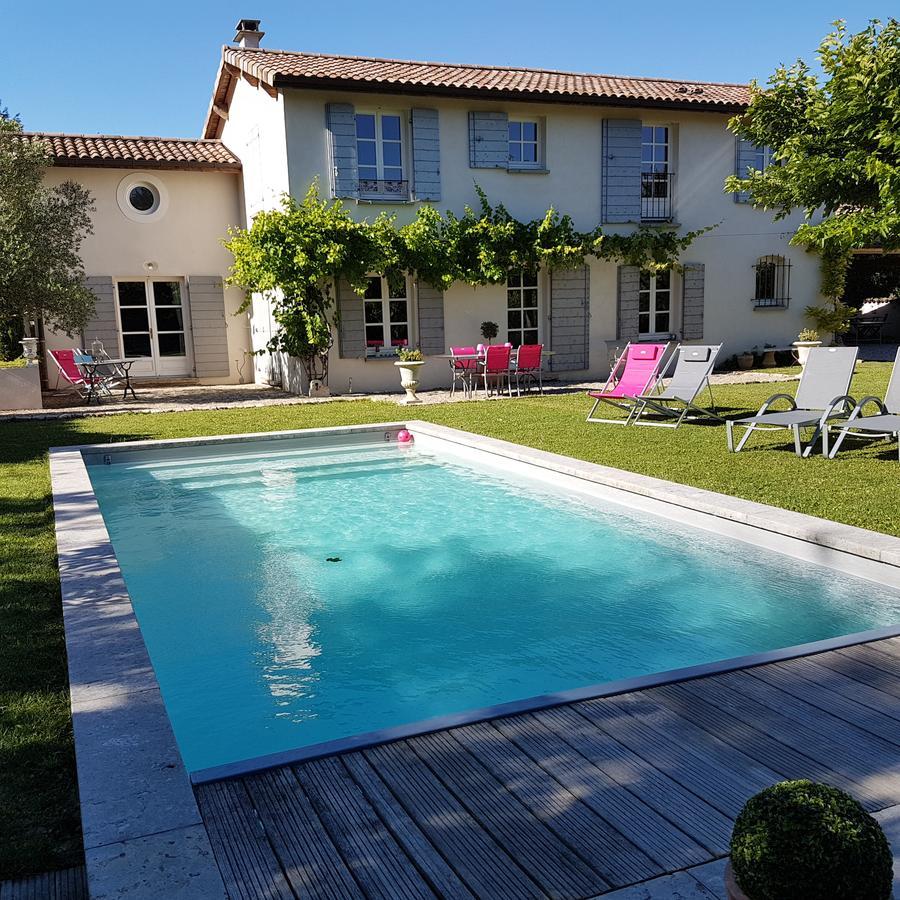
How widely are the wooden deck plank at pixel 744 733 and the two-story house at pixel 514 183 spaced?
12.2 m

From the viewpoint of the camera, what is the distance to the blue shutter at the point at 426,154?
1446cm

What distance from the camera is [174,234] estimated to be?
16.1 meters

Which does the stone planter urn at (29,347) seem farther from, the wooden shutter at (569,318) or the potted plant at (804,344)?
the potted plant at (804,344)

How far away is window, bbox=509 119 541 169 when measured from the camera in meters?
15.5

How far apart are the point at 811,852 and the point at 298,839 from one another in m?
1.27

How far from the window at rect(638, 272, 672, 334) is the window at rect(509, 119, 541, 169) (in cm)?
330

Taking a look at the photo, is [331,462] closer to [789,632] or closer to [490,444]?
[490,444]

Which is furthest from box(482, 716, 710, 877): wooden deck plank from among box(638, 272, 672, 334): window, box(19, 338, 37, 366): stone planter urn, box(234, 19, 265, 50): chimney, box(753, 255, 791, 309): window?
box(753, 255, 791, 309): window

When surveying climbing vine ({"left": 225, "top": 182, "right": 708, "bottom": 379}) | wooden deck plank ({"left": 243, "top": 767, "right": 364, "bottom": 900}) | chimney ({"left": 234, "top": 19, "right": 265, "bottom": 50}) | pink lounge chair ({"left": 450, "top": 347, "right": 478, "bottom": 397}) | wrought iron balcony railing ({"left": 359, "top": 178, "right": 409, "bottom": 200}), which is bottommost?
wooden deck plank ({"left": 243, "top": 767, "right": 364, "bottom": 900})

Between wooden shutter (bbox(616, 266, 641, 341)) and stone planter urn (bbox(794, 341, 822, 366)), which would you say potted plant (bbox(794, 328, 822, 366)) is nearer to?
stone planter urn (bbox(794, 341, 822, 366))

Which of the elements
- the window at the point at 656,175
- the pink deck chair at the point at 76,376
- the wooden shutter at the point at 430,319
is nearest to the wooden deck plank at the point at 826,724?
the wooden shutter at the point at 430,319

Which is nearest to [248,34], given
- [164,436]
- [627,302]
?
[627,302]

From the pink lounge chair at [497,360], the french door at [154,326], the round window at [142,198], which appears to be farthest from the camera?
the french door at [154,326]

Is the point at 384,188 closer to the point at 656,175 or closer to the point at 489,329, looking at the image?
the point at 489,329
